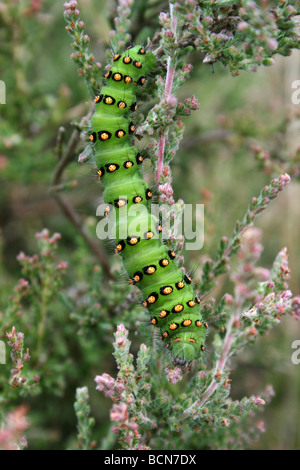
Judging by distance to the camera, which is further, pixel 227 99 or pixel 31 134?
pixel 227 99

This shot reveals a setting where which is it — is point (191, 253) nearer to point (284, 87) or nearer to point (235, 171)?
point (235, 171)

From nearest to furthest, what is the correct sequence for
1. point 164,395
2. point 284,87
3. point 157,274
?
point 157,274
point 164,395
point 284,87

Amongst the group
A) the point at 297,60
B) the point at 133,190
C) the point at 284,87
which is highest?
the point at 297,60

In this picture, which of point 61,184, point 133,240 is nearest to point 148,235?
point 133,240

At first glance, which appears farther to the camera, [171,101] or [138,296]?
[138,296]

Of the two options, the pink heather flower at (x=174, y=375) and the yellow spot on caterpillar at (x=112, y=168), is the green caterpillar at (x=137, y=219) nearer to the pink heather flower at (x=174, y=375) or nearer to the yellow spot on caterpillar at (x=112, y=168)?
the yellow spot on caterpillar at (x=112, y=168)

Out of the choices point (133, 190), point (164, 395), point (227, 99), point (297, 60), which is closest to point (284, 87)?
point (297, 60)
